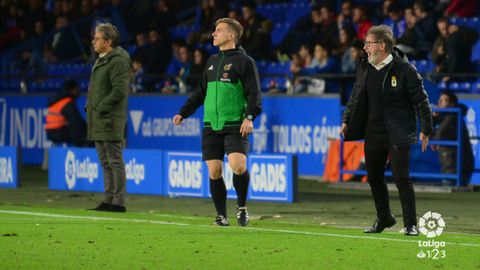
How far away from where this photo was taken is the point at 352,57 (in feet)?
73.6

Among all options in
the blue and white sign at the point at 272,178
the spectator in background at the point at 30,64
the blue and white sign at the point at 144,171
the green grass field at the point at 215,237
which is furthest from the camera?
the spectator in background at the point at 30,64

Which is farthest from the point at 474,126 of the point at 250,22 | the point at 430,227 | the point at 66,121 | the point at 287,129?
the point at 430,227

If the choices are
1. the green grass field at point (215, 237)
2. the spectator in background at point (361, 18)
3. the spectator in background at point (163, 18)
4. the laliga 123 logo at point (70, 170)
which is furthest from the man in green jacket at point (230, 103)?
the spectator in background at point (163, 18)

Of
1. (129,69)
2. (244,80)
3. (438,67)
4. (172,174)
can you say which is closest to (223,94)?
(244,80)

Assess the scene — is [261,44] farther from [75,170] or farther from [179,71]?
[75,170]

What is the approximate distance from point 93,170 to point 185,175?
1.65 m

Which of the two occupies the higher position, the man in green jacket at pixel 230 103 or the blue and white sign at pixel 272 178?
the man in green jacket at pixel 230 103

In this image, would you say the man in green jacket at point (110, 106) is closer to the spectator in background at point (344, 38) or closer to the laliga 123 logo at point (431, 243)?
the laliga 123 logo at point (431, 243)

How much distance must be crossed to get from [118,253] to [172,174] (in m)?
7.83

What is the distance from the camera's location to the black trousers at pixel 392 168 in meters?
11.8

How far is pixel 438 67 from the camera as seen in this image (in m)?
21.5

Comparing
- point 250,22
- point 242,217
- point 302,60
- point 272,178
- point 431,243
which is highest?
point 250,22

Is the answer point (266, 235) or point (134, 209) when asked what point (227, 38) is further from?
point (134, 209)

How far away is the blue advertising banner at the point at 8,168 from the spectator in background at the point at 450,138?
20.5 ft
